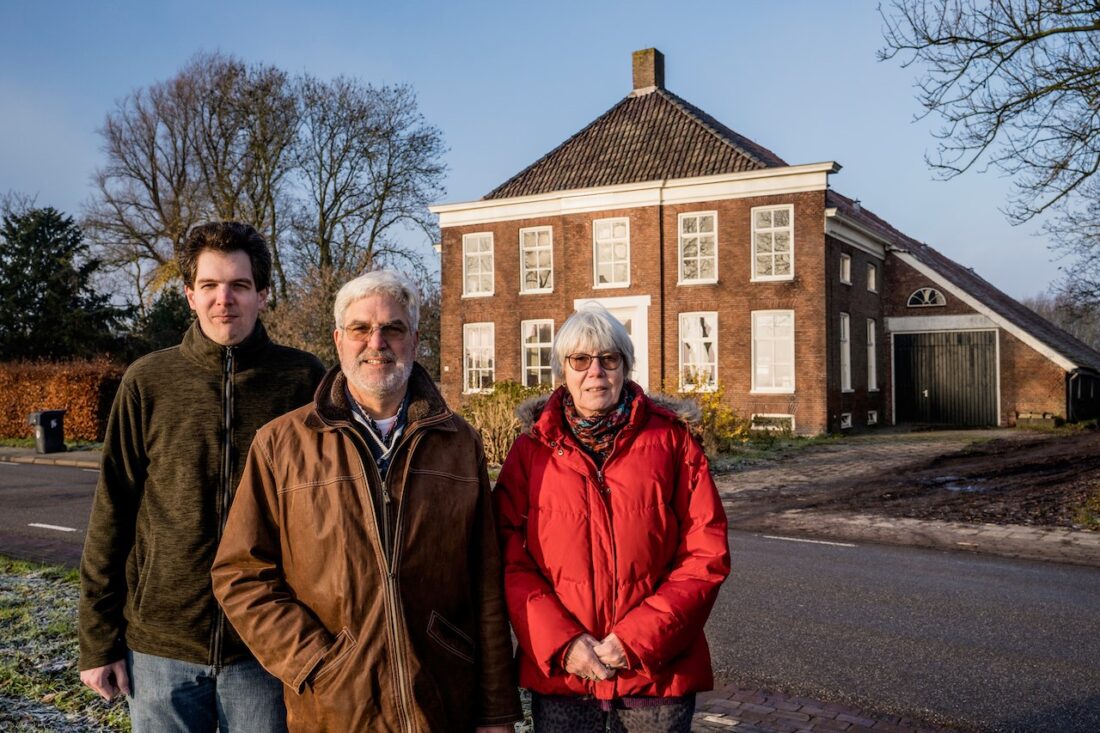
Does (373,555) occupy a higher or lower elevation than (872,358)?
lower

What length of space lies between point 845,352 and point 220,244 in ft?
81.6

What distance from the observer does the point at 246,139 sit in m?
33.0

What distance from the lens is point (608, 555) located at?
2.55m

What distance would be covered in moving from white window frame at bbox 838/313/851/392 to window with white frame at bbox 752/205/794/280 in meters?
2.74

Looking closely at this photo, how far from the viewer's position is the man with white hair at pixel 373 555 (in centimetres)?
227

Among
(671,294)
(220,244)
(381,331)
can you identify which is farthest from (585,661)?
(671,294)

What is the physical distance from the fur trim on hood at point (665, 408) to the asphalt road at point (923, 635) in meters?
2.72

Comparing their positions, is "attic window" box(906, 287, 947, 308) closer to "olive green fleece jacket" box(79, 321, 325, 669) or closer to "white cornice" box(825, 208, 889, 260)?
"white cornice" box(825, 208, 889, 260)

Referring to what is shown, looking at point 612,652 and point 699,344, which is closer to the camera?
point 612,652

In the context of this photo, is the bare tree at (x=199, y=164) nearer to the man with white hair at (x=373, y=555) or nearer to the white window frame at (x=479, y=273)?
the white window frame at (x=479, y=273)

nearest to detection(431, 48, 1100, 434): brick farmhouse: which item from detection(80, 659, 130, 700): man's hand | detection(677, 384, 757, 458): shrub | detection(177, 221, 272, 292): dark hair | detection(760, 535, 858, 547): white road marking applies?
detection(677, 384, 757, 458): shrub

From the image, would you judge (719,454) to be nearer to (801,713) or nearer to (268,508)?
(801,713)

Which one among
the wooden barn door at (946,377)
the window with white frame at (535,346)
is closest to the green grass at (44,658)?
the window with white frame at (535,346)

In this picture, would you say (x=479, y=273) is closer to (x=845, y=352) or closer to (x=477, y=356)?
(x=477, y=356)
